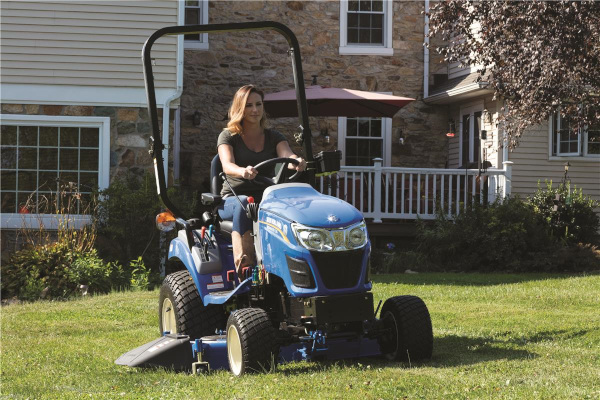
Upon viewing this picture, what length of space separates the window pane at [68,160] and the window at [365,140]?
5801 millimetres

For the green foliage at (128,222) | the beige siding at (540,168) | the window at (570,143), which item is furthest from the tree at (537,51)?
the green foliage at (128,222)

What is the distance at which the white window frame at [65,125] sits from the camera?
13413 millimetres

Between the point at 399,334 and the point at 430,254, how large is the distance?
8.71m

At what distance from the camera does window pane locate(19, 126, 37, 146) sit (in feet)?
45.5

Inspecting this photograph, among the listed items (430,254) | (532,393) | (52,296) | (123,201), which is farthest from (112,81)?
(532,393)

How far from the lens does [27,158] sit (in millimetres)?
13875

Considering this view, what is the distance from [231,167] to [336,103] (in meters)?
9.42

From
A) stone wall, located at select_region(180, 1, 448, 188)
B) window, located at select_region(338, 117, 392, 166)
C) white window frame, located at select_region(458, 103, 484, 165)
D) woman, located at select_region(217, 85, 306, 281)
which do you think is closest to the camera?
woman, located at select_region(217, 85, 306, 281)

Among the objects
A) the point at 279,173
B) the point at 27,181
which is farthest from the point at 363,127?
the point at 279,173

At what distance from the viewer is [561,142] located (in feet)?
57.0

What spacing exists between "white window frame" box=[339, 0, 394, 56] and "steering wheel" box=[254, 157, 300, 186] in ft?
38.5

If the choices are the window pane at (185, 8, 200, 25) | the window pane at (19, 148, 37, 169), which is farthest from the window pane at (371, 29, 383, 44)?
the window pane at (19, 148, 37, 169)

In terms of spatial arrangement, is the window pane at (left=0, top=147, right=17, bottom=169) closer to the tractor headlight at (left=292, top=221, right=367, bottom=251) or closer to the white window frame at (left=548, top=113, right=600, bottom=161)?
the tractor headlight at (left=292, top=221, right=367, bottom=251)

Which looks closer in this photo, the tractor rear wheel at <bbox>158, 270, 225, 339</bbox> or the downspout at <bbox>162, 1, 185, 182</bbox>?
the tractor rear wheel at <bbox>158, 270, 225, 339</bbox>
